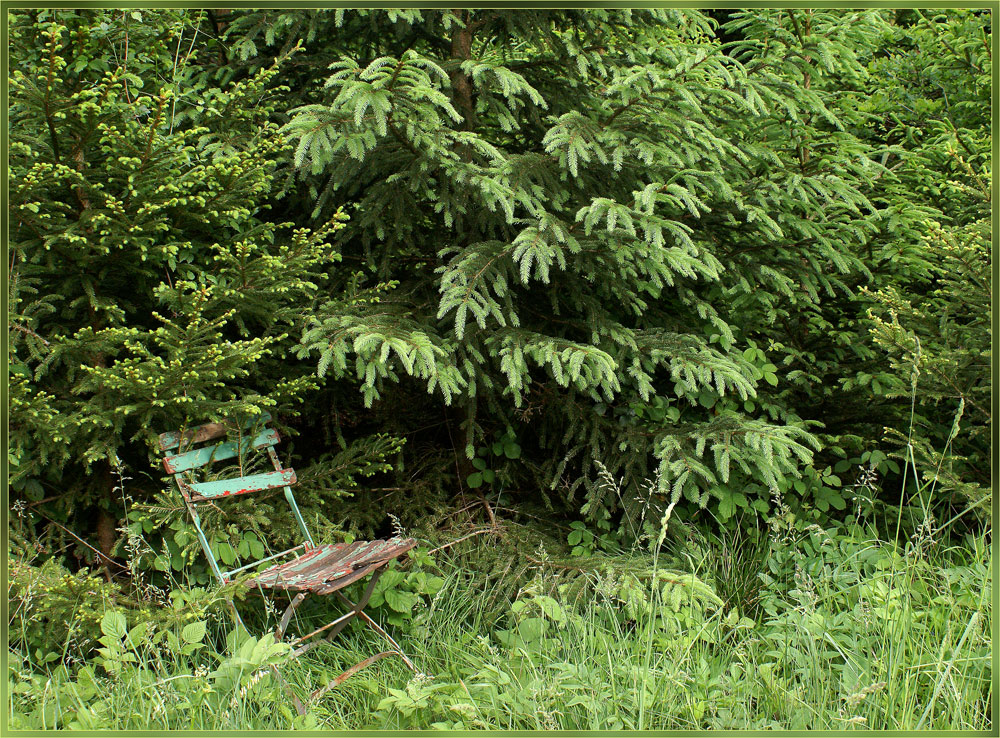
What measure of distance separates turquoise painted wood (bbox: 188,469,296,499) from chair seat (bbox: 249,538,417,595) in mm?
353

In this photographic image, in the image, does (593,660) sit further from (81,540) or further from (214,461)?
(81,540)

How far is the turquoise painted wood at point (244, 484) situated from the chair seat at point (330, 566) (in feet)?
1.16

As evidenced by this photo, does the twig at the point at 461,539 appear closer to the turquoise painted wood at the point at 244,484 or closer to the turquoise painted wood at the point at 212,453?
the turquoise painted wood at the point at 244,484

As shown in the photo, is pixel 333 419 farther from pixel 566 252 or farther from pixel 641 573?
pixel 641 573

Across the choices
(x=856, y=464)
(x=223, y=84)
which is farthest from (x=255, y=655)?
(x=856, y=464)

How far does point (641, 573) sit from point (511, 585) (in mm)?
612

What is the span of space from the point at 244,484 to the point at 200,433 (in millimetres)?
305

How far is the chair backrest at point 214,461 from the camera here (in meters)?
2.92

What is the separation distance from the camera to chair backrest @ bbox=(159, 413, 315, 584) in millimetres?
2922

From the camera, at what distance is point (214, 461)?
3146mm

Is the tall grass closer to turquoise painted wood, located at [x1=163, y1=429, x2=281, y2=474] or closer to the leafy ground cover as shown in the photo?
the leafy ground cover

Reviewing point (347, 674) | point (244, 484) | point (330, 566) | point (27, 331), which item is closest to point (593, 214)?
point (330, 566)

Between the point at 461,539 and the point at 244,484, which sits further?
the point at 461,539

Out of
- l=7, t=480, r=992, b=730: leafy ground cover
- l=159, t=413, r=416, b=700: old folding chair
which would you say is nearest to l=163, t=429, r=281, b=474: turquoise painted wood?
l=159, t=413, r=416, b=700: old folding chair
